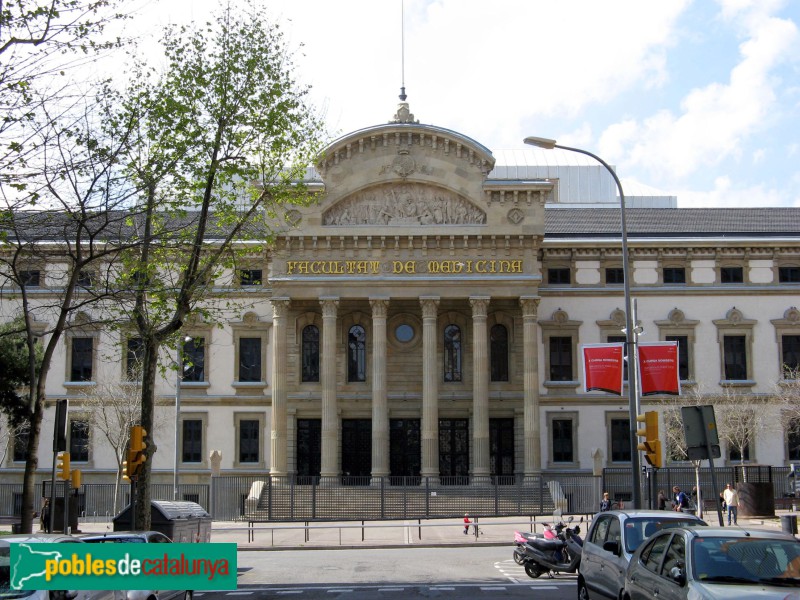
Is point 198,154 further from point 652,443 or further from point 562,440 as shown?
point 562,440

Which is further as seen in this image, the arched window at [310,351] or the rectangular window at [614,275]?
the rectangular window at [614,275]

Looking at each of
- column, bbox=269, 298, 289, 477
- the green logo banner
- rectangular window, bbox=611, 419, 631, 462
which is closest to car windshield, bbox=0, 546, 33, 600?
the green logo banner

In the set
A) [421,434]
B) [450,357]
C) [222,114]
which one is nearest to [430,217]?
[450,357]

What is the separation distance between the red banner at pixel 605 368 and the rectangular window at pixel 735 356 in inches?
719

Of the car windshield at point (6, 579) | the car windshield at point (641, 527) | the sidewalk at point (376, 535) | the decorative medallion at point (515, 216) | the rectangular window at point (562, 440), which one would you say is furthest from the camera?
the rectangular window at point (562, 440)

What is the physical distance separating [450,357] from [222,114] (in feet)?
92.7

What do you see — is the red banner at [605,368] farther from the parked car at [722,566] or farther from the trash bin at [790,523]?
the parked car at [722,566]

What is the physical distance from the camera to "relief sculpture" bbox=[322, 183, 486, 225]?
48.1 meters

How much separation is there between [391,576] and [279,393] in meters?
24.9

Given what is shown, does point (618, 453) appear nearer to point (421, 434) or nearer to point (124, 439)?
point (421, 434)

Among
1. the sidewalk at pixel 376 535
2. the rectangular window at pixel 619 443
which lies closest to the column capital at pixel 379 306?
the sidewalk at pixel 376 535

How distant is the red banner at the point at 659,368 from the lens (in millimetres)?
34406

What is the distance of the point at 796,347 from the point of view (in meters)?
51.5

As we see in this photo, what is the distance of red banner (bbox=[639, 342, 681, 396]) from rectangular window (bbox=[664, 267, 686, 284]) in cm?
1715
